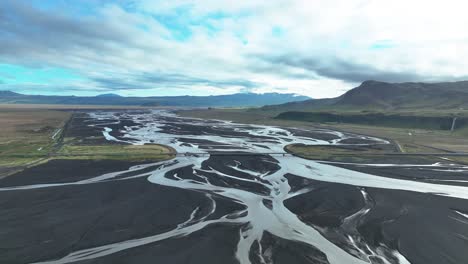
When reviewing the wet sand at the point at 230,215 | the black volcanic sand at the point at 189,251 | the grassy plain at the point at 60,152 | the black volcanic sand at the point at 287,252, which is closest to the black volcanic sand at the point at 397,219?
the wet sand at the point at 230,215

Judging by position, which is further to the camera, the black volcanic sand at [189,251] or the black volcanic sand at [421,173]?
the black volcanic sand at [421,173]

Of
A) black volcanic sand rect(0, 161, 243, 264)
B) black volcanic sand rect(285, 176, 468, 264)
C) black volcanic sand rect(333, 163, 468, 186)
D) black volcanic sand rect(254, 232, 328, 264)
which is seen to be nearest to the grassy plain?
black volcanic sand rect(0, 161, 243, 264)

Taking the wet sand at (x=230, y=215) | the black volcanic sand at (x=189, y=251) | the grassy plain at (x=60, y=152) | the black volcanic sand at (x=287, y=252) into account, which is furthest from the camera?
the grassy plain at (x=60, y=152)

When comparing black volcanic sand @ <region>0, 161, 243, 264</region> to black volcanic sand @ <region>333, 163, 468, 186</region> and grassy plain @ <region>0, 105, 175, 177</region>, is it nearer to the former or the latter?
grassy plain @ <region>0, 105, 175, 177</region>

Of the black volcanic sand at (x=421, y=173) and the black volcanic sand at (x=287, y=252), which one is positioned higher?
the black volcanic sand at (x=287, y=252)

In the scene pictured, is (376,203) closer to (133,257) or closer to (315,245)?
(315,245)

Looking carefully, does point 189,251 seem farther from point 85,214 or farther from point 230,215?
point 85,214

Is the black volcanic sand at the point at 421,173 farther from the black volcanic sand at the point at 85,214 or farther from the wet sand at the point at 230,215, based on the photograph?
the black volcanic sand at the point at 85,214

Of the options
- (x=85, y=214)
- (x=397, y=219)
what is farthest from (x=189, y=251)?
(x=397, y=219)
